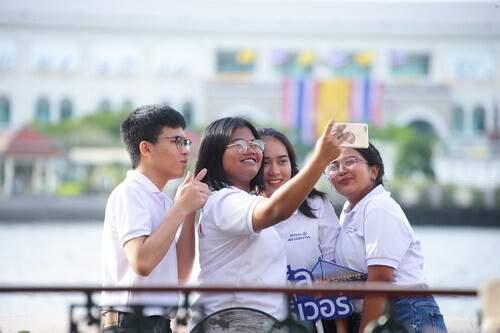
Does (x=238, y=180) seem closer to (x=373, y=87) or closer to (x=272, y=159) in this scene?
(x=272, y=159)

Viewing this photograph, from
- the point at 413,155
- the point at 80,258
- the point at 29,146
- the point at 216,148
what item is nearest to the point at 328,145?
the point at 216,148

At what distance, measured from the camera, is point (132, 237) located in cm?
224

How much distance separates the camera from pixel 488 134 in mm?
32844

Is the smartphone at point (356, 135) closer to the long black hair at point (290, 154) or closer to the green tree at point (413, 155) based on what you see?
the long black hair at point (290, 154)

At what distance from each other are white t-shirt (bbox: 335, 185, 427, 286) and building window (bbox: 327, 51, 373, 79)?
111 feet

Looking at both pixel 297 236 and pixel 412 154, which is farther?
pixel 412 154

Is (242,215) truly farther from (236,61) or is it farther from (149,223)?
(236,61)

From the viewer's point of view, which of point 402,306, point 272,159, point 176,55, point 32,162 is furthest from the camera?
point 176,55

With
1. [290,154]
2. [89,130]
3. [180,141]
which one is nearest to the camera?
[180,141]

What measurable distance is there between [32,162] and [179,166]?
26.7 metres

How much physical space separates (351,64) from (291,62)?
2.60 metres

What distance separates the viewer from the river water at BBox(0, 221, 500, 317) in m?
9.55

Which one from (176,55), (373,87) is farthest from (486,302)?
(176,55)

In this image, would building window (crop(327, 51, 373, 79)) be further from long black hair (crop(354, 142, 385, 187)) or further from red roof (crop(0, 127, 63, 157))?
long black hair (crop(354, 142, 385, 187))
